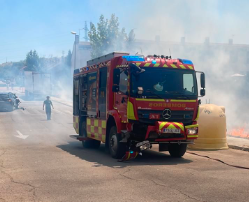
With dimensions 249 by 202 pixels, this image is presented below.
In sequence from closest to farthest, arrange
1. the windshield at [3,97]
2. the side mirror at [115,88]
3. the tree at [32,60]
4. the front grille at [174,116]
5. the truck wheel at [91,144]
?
the front grille at [174,116] → the side mirror at [115,88] → the truck wheel at [91,144] → the windshield at [3,97] → the tree at [32,60]

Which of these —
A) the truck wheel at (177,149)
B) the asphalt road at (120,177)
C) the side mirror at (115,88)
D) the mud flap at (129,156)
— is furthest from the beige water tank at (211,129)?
the side mirror at (115,88)

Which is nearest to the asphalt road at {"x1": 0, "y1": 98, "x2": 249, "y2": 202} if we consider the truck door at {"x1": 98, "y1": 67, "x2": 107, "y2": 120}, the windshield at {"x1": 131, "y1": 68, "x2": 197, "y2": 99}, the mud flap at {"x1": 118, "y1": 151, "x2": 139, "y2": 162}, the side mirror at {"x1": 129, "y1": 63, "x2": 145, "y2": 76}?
the mud flap at {"x1": 118, "y1": 151, "x2": 139, "y2": 162}

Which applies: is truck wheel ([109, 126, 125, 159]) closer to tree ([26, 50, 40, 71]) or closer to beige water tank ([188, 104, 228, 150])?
beige water tank ([188, 104, 228, 150])

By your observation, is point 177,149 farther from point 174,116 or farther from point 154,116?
point 154,116

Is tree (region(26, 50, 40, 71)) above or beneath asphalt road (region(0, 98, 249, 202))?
above

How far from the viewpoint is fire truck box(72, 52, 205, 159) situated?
9.70 meters

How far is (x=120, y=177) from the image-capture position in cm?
782

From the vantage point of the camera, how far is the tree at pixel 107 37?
1400 inches

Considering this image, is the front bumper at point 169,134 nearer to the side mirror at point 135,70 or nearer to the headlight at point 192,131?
the headlight at point 192,131

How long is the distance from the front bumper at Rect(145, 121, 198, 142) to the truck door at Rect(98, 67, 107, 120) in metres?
2.05

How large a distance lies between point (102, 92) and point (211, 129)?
148 inches

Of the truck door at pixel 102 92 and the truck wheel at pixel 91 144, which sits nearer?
the truck door at pixel 102 92

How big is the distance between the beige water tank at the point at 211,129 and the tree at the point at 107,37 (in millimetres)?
23704

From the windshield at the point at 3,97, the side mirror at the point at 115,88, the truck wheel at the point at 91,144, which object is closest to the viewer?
the side mirror at the point at 115,88
